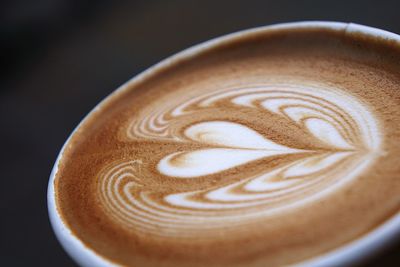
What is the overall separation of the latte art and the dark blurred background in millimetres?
1117

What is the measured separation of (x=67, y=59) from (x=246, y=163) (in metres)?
Result: 2.65

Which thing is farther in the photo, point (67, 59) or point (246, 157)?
point (67, 59)

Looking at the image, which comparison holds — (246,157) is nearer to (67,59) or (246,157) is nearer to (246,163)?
(246,163)

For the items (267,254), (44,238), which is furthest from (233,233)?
(44,238)

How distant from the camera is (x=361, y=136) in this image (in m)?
1.25

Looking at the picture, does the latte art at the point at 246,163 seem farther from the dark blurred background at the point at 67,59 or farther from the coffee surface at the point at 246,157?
the dark blurred background at the point at 67,59

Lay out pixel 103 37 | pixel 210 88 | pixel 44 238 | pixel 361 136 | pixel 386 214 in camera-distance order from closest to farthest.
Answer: pixel 386 214 < pixel 361 136 < pixel 210 88 < pixel 44 238 < pixel 103 37

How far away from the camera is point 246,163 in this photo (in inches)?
51.2

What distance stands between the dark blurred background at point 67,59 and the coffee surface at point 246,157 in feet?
3.27

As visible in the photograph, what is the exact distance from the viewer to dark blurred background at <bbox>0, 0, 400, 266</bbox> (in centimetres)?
260

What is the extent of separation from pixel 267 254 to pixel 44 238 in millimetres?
1689

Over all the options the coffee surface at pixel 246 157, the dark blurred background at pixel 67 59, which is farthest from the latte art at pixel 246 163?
the dark blurred background at pixel 67 59

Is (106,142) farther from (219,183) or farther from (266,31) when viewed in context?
(266,31)

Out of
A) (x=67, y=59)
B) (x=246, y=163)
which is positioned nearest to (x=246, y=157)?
(x=246, y=163)
